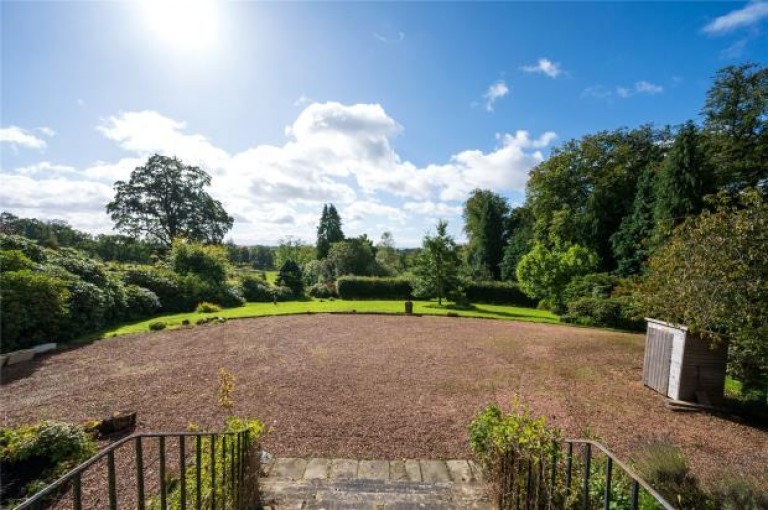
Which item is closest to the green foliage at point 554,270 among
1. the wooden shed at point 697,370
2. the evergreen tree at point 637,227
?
the evergreen tree at point 637,227

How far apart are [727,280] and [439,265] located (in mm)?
17341

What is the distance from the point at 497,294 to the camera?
27031 millimetres

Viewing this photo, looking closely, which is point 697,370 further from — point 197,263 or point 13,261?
point 197,263

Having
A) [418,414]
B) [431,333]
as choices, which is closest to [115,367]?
[418,414]

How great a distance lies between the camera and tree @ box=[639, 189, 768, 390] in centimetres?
720

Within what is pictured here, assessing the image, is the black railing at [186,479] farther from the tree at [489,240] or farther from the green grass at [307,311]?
the tree at [489,240]

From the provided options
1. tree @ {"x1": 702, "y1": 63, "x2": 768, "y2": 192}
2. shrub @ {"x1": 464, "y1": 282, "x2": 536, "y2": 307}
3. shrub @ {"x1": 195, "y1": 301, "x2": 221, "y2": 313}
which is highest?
tree @ {"x1": 702, "y1": 63, "x2": 768, "y2": 192}

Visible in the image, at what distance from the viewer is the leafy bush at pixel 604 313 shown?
17297 mm

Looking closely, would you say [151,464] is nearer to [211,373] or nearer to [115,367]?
[211,373]

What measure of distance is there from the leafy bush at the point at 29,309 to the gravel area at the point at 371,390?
4.87ft

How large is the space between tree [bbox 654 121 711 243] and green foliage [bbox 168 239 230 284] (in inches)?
1033

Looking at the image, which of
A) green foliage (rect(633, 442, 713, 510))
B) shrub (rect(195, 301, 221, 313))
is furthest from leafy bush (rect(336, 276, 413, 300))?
green foliage (rect(633, 442, 713, 510))

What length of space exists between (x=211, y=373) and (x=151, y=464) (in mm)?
4517

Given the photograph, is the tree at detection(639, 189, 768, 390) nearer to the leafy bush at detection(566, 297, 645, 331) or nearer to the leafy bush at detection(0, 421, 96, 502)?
the leafy bush at detection(566, 297, 645, 331)
